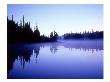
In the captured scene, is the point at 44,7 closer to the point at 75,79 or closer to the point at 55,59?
the point at 55,59

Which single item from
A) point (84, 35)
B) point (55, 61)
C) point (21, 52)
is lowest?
point (55, 61)

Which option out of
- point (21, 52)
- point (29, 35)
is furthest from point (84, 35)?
point (21, 52)

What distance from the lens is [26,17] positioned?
307cm

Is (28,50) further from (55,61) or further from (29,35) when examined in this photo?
(55,61)

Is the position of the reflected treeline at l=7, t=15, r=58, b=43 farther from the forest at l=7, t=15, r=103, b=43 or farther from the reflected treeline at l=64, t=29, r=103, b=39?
the reflected treeline at l=64, t=29, r=103, b=39

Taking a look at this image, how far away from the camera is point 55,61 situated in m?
3.07

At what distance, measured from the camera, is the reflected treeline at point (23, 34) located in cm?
304

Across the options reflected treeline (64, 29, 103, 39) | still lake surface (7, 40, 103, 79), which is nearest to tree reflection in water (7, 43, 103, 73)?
still lake surface (7, 40, 103, 79)

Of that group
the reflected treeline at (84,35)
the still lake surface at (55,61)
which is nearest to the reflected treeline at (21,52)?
the still lake surface at (55,61)

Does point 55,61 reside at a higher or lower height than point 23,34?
lower

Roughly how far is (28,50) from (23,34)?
0.19 meters

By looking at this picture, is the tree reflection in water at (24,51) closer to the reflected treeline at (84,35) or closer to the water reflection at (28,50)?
the water reflection at (28,50)
